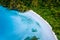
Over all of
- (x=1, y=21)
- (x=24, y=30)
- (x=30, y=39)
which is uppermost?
(x=1, y=21)

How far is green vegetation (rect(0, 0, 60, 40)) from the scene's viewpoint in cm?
435

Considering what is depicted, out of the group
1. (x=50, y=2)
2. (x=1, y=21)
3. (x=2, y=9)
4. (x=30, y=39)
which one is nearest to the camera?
(x=30, y=39)

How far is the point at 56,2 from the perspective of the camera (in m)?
4.81

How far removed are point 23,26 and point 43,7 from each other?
94 centimetres

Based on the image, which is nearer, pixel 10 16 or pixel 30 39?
pixel 30 39

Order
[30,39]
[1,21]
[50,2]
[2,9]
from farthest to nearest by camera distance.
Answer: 1. [50,2]
2. [2,9]
3. [1,21]
4. [30,39]

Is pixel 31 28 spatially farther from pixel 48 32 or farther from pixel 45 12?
pixel 45 12

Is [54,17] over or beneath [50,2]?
beneath

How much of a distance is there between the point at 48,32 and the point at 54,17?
0.65 m

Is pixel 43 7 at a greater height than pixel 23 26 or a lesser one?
greater

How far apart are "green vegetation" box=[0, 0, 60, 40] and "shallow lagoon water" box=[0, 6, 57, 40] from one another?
0.63ft

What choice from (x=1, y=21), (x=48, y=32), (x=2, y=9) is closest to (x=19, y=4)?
(x=2, y=9)

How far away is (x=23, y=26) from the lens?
3988 mm

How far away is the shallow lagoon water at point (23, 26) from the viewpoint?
3806 mm
